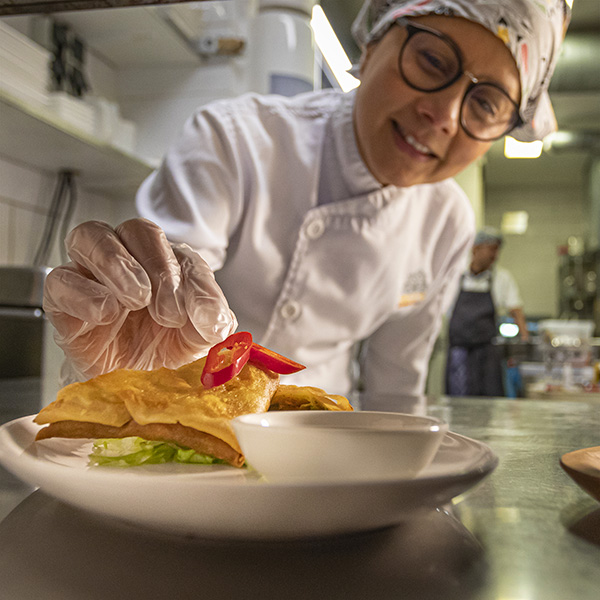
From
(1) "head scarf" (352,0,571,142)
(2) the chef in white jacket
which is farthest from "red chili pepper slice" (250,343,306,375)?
(1) "head scarf" (352,0,571,142)

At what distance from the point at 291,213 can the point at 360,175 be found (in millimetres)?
179

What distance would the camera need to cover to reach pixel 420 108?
1.16m

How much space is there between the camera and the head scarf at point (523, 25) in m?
1.09

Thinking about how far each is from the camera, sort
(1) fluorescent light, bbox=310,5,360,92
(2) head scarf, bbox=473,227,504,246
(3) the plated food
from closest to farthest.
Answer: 1. (3) the plated food
2. (1) fluorescent light, bbox=310,5,360,92
3. (2) head scarf, bbox=473,227,504,246

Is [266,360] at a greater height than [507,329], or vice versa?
[266,360]

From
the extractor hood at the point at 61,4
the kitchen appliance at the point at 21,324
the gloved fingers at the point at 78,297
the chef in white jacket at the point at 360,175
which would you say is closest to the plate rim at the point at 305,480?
the gloved fingers at the point at 78,297

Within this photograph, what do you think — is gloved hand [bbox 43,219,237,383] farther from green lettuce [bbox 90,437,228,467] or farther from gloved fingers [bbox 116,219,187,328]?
green lettuce [bbox 90,437,228,467]

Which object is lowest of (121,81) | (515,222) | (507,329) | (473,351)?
(473,351)

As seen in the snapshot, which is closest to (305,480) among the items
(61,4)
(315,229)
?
(61,4)

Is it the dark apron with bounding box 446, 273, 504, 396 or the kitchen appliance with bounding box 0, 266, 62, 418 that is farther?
the dark apron with bounding box 446, 273, 504, 396

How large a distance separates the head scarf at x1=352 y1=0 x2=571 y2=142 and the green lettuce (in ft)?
3.25

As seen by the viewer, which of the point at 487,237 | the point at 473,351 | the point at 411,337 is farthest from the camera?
the point at 487,237

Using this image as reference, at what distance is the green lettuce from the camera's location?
392mm

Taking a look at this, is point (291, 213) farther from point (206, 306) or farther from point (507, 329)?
point (507, 329)
